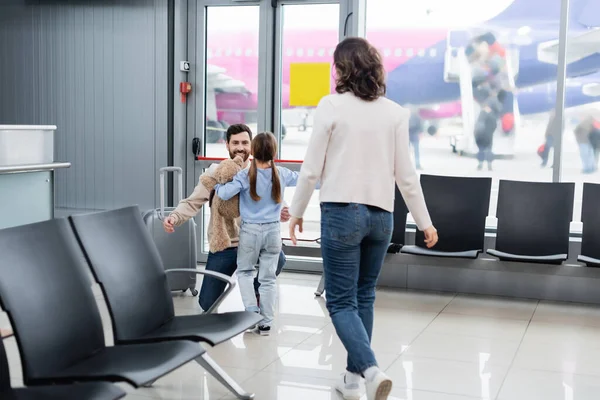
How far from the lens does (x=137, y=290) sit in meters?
3.24

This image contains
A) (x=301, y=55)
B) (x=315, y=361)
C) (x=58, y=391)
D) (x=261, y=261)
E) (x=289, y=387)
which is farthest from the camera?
(x=301, y=55)

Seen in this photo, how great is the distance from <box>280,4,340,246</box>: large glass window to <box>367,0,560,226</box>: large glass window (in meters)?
0.38

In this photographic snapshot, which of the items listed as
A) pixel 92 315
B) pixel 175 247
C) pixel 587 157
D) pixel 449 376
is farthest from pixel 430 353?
pixel 587 157

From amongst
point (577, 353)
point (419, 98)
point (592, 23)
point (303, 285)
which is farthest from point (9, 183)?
point (592, 23)

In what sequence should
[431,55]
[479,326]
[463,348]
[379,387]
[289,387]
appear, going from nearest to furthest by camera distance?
[379,387]
[289,387]
[463,348]
[479,326]
[431,55]

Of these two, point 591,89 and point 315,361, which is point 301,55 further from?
point 315,361

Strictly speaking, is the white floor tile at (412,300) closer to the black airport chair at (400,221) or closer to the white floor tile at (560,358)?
the black airport chair at (400,221)

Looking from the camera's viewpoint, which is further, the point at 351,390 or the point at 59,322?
the point at 351,390

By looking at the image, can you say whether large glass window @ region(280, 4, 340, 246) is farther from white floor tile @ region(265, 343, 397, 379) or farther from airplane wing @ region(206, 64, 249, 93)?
white floor tile @ region(265, 343, 397, 379)

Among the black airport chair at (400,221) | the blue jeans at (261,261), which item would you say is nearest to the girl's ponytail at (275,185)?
the blue jeans at (261,261)

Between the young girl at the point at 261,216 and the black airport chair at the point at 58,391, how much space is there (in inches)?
81.8

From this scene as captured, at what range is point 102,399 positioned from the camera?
2326 millimetres

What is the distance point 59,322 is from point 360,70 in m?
1.50

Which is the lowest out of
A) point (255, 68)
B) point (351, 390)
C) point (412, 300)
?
point (412, 300)
